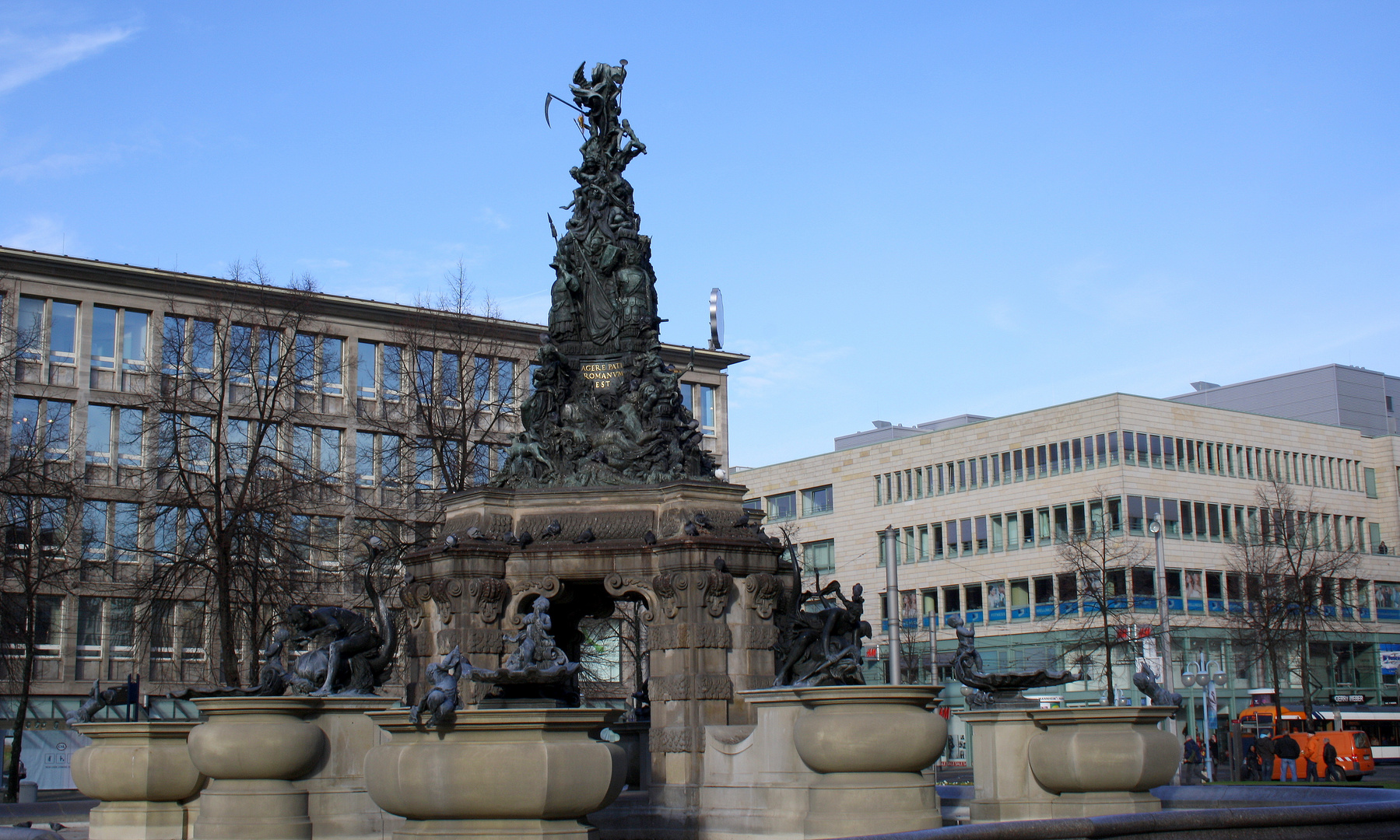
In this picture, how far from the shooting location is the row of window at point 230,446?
A: 1502 inches

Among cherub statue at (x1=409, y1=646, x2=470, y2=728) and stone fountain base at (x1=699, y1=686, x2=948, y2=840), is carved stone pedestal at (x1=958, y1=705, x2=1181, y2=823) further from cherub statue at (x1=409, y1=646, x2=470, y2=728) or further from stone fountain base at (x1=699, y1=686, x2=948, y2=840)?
cherub statue at (x1=409, y1=646, x2=470, y2=728)

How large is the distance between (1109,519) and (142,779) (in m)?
55.3

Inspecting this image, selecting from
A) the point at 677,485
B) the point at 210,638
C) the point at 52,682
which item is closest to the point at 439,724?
the point at 677,485

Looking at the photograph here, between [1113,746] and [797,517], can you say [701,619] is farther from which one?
[797,517]

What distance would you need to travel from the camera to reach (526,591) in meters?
18.8

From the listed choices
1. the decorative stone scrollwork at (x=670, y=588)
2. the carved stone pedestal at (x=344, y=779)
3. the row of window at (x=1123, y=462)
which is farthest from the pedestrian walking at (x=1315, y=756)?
the carved stone pedestal at (x=344, y=779)

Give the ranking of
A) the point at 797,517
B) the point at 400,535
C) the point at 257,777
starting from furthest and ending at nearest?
the point at 797,517 → the point at 400,535 → the point at 257,777

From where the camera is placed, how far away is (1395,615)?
75.9m

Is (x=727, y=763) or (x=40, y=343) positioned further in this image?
(x=40, y=343)

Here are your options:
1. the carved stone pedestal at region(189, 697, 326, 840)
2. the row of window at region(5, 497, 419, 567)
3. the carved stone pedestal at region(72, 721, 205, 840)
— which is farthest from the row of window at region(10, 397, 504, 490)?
the carved stone pedestal at region(189, 697, 326, 840)

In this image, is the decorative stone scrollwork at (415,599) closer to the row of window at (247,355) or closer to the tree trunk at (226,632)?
the tree trunk at (226,632)

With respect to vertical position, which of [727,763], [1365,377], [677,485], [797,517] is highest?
[1365,377]

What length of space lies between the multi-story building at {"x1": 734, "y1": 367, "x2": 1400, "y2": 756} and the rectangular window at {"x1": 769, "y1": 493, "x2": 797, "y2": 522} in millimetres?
4088

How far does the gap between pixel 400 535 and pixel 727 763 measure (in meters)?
27.3
